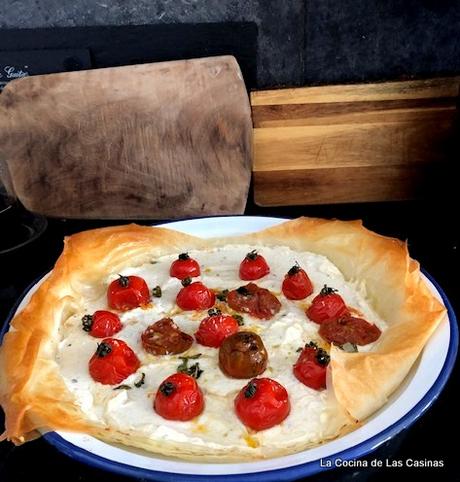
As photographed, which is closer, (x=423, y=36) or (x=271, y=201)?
(x=423, y=36)

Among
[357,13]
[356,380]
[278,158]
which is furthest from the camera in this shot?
[278,158]

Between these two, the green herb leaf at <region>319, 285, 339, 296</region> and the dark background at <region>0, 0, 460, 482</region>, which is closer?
the green herb leaf at <region>319, 285, 339, 296</region>

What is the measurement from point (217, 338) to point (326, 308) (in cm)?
20

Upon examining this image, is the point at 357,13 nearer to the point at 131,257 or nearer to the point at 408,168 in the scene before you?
the point at 408,168

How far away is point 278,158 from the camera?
1.70 metres

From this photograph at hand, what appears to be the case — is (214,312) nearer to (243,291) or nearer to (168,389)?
(243,291)

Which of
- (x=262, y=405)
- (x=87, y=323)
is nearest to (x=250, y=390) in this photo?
(x=262, y=405)

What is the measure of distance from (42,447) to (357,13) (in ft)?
3.70

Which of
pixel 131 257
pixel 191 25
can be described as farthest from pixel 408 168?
pixel 131 257

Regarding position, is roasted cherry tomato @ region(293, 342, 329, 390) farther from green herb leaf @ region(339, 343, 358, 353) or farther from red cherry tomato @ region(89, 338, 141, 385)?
red cherry tomato @ region(89, 338, 141, 385)

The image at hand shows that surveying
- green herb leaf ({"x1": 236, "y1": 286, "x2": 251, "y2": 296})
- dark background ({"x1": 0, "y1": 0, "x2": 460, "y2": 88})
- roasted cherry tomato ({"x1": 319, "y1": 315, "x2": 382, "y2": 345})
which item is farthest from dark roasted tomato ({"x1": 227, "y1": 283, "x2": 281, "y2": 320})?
dark background ({"x1": 0, "y1": 0, "x2": 460, "y2": 88})

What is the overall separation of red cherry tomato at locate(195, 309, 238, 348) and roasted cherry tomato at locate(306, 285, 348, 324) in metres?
A: 0.15

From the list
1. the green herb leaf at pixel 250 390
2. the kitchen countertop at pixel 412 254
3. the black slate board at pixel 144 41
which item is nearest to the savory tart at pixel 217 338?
the green herb leaf at pixel 250 390

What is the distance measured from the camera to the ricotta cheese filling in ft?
3.20
